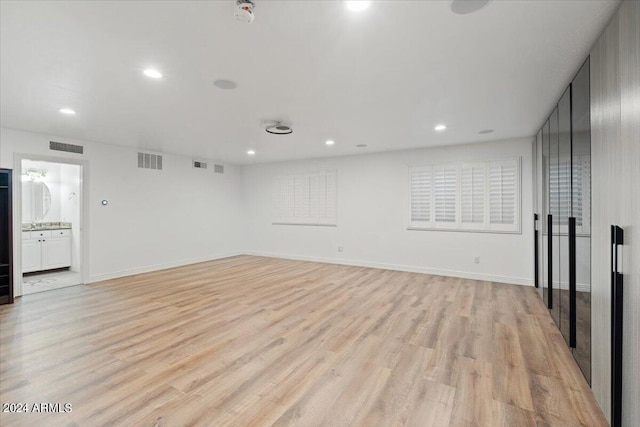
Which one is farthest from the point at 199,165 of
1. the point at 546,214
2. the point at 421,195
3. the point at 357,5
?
the point at 546,214

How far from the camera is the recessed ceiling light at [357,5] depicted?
1778mm

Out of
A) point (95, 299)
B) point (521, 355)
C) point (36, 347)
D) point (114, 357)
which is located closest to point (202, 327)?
point (114, 357)

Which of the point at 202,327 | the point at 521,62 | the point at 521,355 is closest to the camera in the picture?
the point at 521,62

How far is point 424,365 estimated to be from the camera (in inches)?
102

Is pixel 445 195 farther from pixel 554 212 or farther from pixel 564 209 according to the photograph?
pixel 564 209

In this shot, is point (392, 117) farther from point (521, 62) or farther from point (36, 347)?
point (36, 347)

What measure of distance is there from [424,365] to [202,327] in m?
2.43

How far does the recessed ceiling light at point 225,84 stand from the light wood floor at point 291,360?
265 centimetres

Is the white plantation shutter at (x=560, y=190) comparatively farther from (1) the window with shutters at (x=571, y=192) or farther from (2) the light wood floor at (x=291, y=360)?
(2) the light wood floor at (x=291, y=360)

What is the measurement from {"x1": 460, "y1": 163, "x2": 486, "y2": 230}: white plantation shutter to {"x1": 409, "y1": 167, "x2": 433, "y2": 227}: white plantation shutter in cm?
61

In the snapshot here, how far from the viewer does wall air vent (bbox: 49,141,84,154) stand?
5082mm

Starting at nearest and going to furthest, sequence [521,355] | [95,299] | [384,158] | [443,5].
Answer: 1. [443,5]
2. [521,355]
3. [95,299]
4. [384,158]

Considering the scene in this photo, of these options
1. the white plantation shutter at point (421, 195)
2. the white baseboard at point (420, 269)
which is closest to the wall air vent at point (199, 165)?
the white baseboard at point (420, 269)

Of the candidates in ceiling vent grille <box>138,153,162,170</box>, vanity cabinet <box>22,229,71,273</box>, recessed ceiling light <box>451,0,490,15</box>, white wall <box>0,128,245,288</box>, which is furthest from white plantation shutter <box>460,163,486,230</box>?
vanity cabinet <box>22,229,71,273</box>
